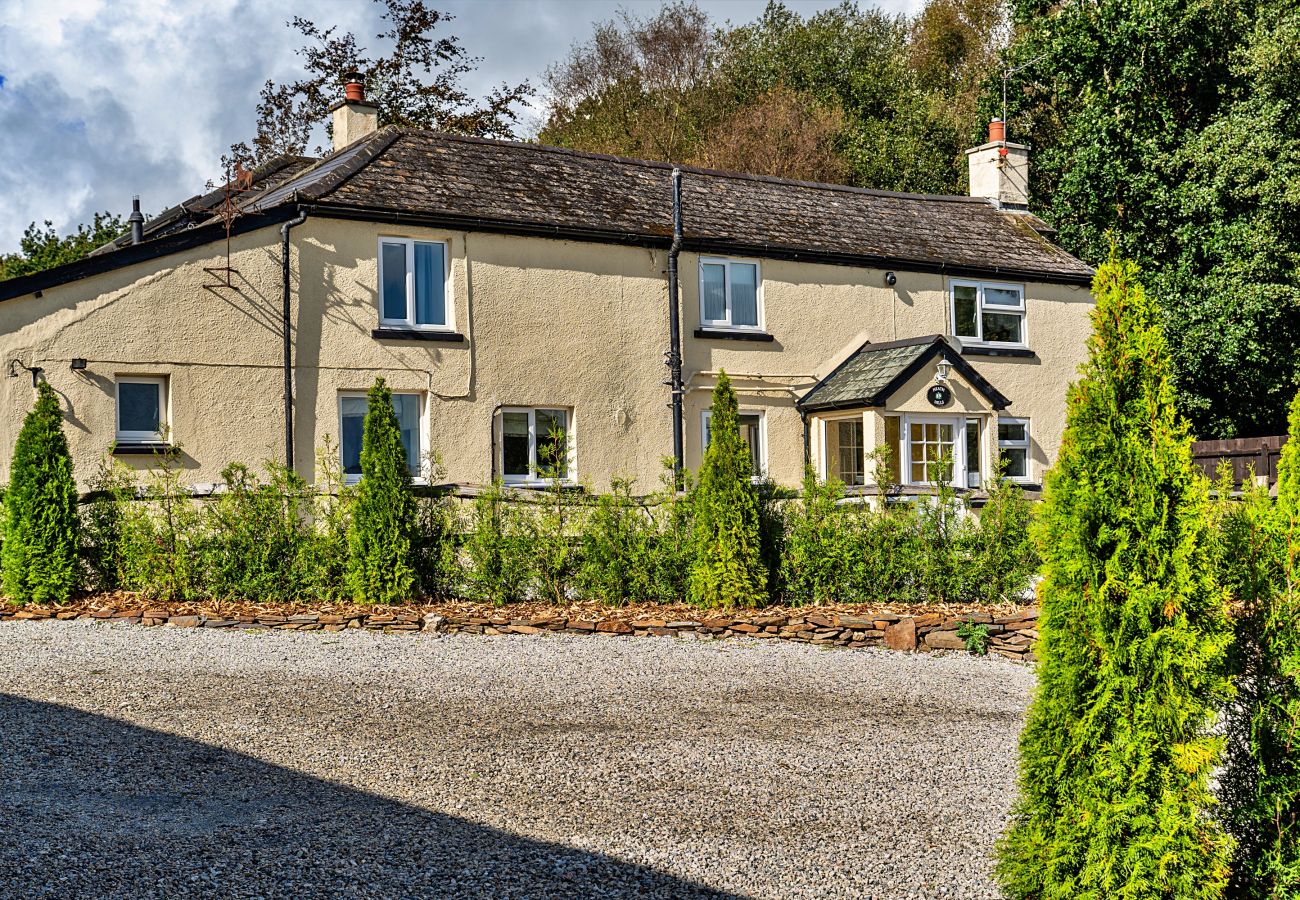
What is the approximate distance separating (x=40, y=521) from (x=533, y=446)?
29.1ft

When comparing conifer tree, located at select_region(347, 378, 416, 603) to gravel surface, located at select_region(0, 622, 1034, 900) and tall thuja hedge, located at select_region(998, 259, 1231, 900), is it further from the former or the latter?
tall thuja hedge, located at select_region(998, 259, 1231, 900)

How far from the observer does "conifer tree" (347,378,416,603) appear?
42.7ft

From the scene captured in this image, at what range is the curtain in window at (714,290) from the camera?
22547 millimetres

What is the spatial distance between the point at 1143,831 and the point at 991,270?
21559mm

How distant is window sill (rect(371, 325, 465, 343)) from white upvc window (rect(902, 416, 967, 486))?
8.27 m

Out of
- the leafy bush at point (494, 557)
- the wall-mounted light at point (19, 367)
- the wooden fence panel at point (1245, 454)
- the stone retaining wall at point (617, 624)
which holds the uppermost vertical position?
the wall-mounted light at point (19, 367)

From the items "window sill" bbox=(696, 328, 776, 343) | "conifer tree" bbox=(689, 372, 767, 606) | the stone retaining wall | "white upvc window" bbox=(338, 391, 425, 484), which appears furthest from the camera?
"window sill" bbox=(696, 328, 776, 343)

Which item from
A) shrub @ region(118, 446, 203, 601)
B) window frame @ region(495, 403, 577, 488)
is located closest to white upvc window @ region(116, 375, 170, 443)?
shrub @ region(118, 446, 203, 601)

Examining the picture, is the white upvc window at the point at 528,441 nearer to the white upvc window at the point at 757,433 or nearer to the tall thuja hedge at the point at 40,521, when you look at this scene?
the white upvc window at the point at 757,433

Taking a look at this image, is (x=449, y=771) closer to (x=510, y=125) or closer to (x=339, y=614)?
(x=339, y=614)

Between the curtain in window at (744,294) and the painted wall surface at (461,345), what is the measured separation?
0.74 feet

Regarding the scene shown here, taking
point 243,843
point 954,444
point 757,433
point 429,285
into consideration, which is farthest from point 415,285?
point 243,843

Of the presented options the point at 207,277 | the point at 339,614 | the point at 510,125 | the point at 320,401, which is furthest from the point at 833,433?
the point at 510,125

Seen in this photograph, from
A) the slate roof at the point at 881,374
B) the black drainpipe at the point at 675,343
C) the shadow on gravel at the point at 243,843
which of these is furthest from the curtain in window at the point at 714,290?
the shadow on gravel at the point at 243,843
